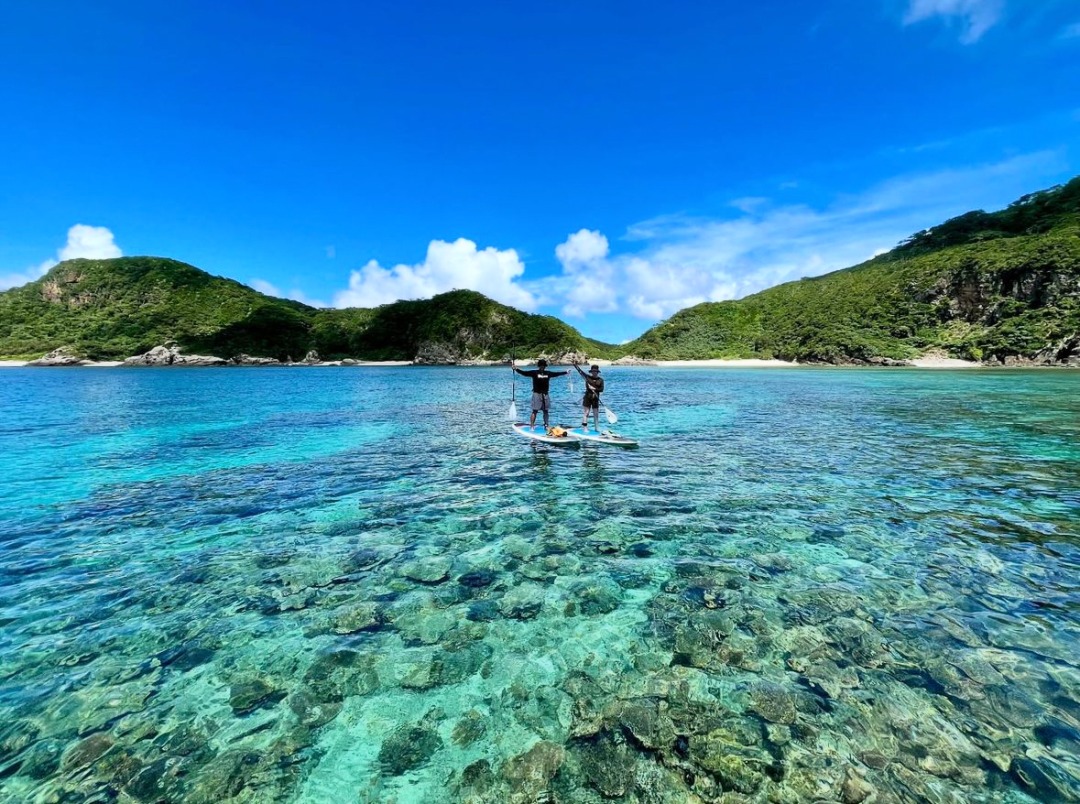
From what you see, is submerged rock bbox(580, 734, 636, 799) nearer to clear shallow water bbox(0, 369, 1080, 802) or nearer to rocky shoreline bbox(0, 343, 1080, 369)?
clear shallow water bbox(0, 369, 1080, 802)

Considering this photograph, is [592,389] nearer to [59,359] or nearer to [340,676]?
[340,676]

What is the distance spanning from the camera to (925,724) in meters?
5.59

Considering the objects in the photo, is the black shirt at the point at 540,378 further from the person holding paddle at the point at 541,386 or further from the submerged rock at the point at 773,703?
the submerged rock at the point at 773,703

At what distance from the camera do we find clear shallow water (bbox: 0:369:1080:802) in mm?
5094

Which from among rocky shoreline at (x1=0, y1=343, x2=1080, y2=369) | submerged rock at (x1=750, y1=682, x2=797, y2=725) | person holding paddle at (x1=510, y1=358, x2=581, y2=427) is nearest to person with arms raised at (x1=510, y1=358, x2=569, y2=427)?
person holding paddle at (x1=510, y1=358, x2=581, y2=427)

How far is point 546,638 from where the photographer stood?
7.68m

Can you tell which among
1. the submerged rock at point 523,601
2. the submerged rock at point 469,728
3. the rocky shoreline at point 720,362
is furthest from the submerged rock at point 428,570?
the rocky shoreline at point 720,362

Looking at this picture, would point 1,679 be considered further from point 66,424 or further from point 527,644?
point 66,424

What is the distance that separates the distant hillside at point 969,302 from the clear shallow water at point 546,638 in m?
136

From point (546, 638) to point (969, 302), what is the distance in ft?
597

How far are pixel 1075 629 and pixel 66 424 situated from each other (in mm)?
51677

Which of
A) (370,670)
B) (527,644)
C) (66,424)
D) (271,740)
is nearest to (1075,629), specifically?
(527,644)

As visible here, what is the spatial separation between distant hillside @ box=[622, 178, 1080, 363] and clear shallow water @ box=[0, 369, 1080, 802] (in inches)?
5359

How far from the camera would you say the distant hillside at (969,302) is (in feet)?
364
